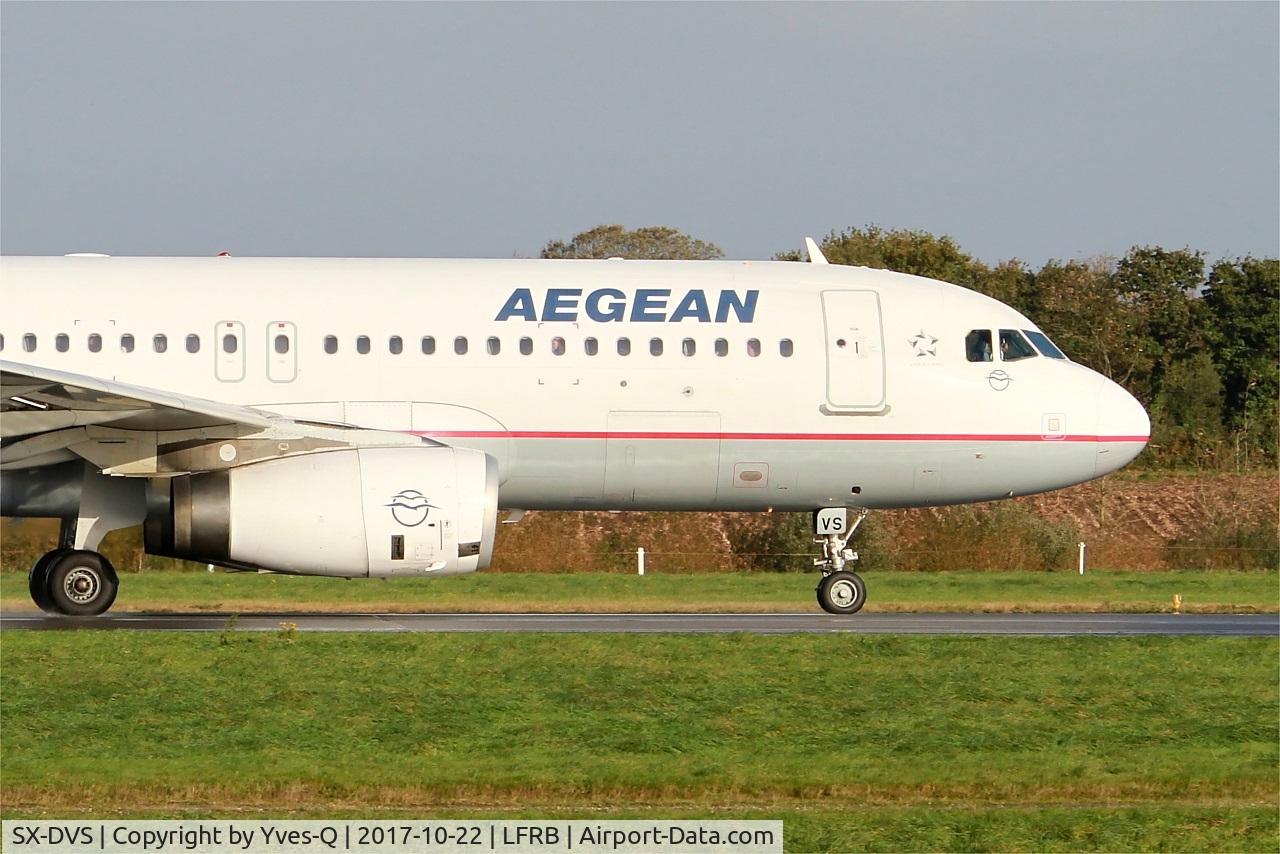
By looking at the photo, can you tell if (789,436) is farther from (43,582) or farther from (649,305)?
(43,582)

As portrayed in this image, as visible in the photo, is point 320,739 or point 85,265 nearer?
point 320,739

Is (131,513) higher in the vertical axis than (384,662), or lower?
higher

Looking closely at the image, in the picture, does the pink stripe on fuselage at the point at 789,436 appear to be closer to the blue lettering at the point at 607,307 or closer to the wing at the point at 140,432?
the blue lettering at the point at 607,307

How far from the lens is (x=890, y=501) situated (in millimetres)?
21984

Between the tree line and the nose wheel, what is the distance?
34.6 metres

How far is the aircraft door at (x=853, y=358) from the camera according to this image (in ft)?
69.6

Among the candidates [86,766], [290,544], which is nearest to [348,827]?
[86,766]

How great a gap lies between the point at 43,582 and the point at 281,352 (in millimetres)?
3545

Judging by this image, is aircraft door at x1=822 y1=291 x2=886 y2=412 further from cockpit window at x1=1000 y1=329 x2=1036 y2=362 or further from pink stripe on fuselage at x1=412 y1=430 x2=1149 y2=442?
cockpit window at x1=1000 y1=329 x2=1036 y2=362

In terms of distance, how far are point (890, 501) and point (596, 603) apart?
16.1 feet

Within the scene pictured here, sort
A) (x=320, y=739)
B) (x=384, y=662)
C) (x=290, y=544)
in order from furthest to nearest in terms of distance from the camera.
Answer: (x=290, y=544) → (x=384, y=662) → (x=320, y=739)

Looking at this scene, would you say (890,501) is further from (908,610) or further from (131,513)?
(131,513)

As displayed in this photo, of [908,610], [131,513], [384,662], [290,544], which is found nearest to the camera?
[384,662]
